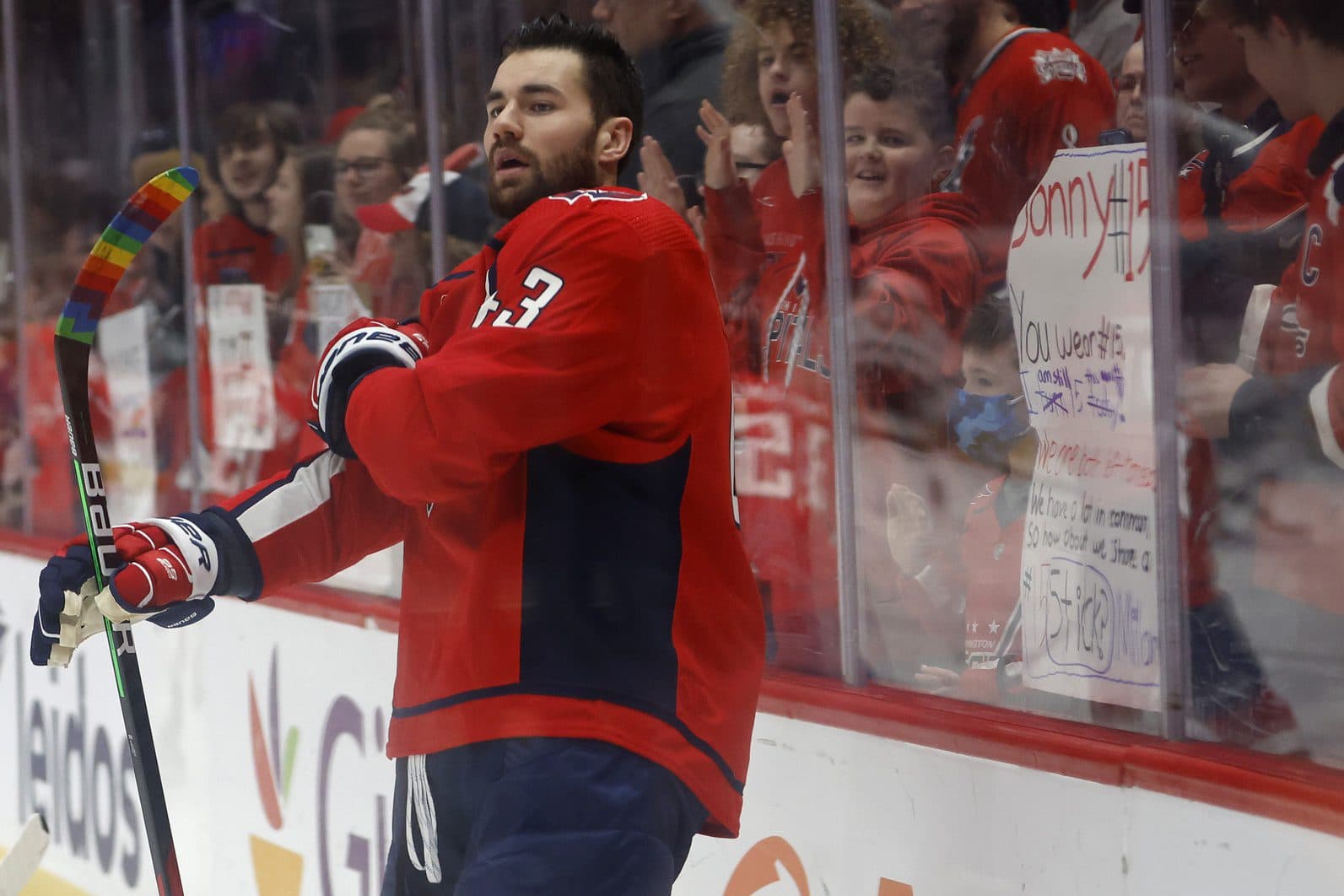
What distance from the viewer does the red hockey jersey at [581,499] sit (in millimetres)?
1428

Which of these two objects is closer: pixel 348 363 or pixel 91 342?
pixel 348 363

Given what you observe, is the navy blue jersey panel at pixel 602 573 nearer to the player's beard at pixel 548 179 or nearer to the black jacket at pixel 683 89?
the player's beard at pixel 548 179

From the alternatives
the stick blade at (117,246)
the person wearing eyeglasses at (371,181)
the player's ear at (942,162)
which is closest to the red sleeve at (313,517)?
the stick blade at (117,246)

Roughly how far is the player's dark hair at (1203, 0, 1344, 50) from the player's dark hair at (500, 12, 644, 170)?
2.07ft

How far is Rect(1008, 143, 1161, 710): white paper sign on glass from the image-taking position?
1.79 m

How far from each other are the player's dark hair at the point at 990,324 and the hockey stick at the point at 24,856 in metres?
1.46

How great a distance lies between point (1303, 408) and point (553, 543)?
79 cm

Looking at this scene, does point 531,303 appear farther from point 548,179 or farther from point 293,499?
point 293,499

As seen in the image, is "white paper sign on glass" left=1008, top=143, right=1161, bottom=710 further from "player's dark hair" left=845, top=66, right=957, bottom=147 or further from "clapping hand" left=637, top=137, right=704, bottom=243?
"clapping hand" left=637, top=137, right=704, bottom=243

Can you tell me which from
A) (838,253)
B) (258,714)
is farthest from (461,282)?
(258,714)

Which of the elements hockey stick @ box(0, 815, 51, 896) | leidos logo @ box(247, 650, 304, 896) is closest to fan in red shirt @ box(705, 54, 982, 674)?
hockey stick @ box(0, 815, 51, 896)

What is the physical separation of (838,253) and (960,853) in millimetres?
823

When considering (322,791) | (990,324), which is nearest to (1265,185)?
(990,324)

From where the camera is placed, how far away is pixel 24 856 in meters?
2.21
